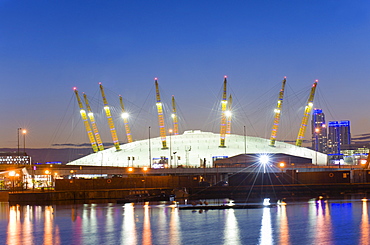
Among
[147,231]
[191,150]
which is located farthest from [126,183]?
[191,150]

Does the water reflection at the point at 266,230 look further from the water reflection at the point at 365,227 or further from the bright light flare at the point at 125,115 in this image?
the bright light flare at the point at 125,115

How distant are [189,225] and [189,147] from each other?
101932mm

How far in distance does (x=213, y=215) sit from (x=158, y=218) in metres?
6.46

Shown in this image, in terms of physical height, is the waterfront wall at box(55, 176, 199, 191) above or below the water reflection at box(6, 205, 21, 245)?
above

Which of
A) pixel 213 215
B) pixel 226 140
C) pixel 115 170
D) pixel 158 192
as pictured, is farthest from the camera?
pixel 226 140

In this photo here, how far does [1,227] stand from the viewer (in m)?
60.2

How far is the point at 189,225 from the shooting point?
57250 mm

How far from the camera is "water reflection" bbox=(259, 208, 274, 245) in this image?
1848 inches

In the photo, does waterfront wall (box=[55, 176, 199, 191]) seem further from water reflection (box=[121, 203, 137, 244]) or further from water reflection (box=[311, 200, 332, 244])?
water reflection (box=[311, 200, 332, 244])

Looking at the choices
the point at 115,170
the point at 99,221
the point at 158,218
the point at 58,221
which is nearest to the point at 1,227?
the point at 58,221

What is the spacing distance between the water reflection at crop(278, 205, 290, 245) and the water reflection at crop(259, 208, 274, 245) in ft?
3.20

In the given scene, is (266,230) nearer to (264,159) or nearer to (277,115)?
(264,159)

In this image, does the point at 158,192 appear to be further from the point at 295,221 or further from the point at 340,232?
the point at 340,232

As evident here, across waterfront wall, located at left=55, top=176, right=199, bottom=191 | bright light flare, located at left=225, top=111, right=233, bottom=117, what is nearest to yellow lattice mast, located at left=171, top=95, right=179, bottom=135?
bright light flare, located at left=225, top=111, right=233, bottom=117
